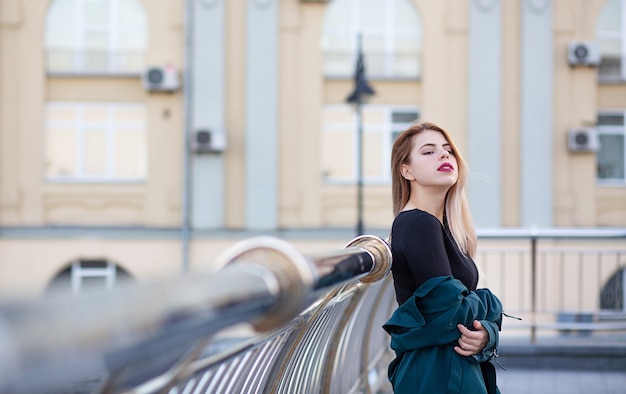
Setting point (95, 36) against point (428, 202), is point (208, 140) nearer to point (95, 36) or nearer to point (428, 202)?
point (95, 36)

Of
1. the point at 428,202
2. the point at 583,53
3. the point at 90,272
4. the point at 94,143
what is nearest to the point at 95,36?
the point at 94,143

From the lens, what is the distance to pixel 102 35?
26.4 meters

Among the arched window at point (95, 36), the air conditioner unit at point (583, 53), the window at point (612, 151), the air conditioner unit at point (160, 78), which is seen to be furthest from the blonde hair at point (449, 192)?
the window at point (612, 151)

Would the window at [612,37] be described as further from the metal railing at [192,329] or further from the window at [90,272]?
the metal railing at [192,329]

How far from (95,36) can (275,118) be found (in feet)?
17.0

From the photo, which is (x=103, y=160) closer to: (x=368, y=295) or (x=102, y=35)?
(x=102, y=35)

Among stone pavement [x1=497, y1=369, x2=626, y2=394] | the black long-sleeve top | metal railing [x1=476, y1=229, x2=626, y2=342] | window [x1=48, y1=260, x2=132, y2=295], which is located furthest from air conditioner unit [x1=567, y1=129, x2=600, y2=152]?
the black long-sleeve top

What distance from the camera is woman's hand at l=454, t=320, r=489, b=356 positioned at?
131 inches

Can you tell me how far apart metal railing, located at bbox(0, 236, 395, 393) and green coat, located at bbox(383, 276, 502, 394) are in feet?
0.59

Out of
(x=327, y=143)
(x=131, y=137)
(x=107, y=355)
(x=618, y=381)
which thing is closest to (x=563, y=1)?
(x=327, y=143)

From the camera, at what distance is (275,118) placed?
25703mm

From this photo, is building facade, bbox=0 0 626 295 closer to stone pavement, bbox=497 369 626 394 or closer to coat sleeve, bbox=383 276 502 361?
stone pavement, bbox=497 369 626 394

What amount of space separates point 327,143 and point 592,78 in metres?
6.77

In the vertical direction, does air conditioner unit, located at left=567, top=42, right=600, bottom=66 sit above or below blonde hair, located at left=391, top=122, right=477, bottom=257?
above
